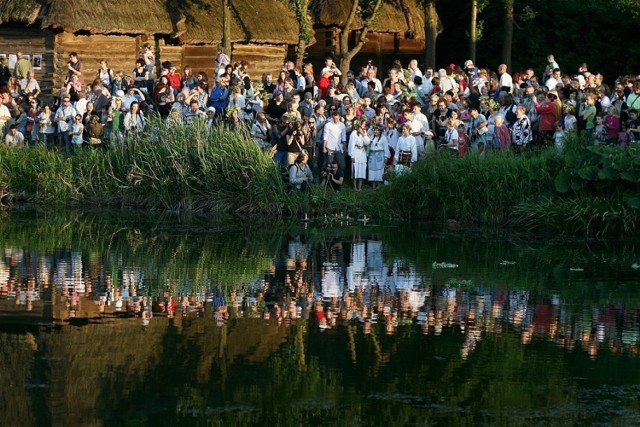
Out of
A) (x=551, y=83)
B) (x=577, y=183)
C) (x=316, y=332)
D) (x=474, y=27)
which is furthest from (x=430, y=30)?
(x=316, y=332)

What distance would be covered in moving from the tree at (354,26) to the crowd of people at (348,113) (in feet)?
22.0

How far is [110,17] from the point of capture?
1439 inches

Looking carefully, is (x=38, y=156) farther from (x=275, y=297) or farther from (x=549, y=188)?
(x=275, y=297)

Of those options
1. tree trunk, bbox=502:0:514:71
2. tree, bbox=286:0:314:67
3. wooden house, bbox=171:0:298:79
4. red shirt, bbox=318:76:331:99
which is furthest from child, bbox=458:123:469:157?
wooden house, bbox=171:0:298:79

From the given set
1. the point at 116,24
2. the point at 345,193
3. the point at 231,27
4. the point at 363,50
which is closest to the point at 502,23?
the point at 363,50

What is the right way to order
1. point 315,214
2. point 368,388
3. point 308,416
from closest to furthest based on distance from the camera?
point 308,416
point 368,388
point 315,214

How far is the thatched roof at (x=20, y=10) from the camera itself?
35.6 metres

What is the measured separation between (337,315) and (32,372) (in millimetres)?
4290

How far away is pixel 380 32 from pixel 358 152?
658 inches

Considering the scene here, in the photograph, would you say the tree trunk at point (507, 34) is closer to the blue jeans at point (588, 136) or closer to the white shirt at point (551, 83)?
the white shirt at point (551, 83)

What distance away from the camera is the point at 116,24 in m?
36.6

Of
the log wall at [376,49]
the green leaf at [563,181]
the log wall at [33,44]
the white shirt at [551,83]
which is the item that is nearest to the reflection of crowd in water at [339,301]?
the green leaf at [563,181]

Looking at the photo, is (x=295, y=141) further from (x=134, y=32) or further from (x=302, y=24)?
(x=302, y=24)

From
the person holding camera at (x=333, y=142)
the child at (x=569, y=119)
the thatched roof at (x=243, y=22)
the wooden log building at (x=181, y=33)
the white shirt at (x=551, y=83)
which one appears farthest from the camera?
the thatched roof at (x=243, y=22)
